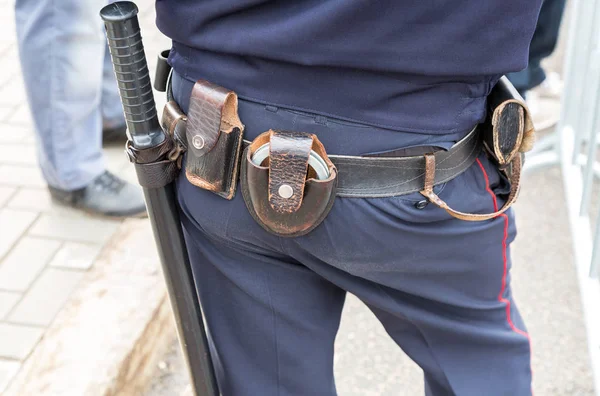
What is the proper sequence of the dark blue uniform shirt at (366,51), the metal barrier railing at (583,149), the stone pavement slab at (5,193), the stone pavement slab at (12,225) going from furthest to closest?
the stone pavement slab at (5,193) → the stone pavement slab at (12,225) → the metal barrier railing at (583,149) → the dark blue uniform shirt at (366,51)

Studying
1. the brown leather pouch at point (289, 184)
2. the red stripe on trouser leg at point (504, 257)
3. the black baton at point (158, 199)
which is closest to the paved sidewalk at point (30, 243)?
the black baton at point (158, 199)

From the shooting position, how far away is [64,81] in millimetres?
2391

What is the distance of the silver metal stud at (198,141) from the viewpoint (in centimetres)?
104

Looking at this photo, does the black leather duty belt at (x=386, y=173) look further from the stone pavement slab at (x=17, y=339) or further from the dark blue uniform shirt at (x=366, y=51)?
the stone pavement slab at (x=17, y=339)

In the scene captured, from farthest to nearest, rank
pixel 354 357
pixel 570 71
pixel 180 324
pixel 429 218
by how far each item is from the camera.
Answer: pixel 570 71 < pixel 354 357 < pixel 180 324 < pixel 429 218

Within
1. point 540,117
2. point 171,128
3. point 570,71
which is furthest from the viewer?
point 540,117

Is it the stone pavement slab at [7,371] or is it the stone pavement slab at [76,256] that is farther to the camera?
the stone pavement slab at [76,256]

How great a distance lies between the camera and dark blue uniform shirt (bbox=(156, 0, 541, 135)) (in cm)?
89

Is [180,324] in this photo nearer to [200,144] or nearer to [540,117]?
[200,144]

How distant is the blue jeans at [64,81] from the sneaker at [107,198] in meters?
0.04

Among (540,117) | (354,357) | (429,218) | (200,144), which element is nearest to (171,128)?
(200,144)

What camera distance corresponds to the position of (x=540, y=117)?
334 centimetres

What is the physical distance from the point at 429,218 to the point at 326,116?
21 cm

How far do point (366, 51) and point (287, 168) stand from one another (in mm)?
196
